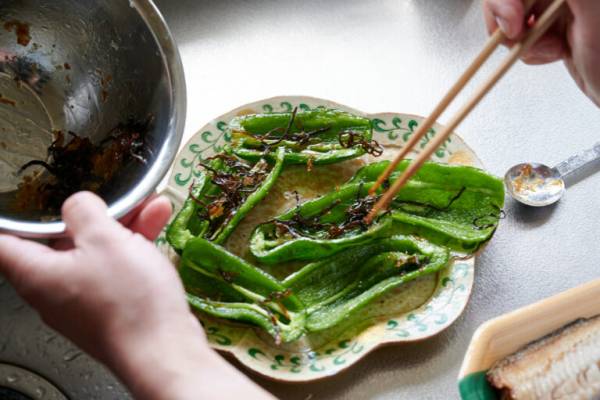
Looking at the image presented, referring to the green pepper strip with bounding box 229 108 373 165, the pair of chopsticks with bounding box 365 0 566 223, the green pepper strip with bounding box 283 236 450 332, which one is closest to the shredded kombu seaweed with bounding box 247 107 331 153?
the green pepper strip with bounding box 229 108 373 165

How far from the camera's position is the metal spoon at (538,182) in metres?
2.37

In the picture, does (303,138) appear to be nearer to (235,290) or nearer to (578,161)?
(235,290)

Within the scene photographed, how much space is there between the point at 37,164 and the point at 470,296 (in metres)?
1.39

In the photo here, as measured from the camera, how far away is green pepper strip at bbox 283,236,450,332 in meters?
2.03

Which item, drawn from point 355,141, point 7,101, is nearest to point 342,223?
point 355,141

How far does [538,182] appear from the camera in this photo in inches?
95.0

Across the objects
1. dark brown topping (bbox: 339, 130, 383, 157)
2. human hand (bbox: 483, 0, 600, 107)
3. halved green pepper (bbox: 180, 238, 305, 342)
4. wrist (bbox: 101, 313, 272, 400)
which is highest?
human hand (bbox: 483, 0, 600, 107)

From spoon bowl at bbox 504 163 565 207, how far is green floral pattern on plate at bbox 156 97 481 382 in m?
0.20

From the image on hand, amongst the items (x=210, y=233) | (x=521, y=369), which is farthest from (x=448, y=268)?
(x=210, y=233)

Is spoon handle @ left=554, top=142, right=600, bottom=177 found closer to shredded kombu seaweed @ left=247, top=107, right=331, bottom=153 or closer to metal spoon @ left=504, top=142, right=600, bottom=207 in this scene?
metal spoon @ left=504, top=142, right=600, bottom=207

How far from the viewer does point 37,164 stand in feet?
6.51

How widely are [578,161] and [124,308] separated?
182 centimetres

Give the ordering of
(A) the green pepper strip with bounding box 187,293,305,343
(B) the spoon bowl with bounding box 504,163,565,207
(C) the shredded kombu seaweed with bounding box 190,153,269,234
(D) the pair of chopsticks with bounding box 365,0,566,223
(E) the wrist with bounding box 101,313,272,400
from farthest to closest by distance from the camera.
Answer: (B) the spoon bowl with bounding box 504,163,565,207 → (C) the shredded kombu seaweed with bounding box 190,153,269,234 → (A) the green pepper strip with bounding box 187,293,305,343 → (D) the pair of chopsticks with bounding box 365,0,566,223 → (E) the wrist with bounding box 101,313,272,400

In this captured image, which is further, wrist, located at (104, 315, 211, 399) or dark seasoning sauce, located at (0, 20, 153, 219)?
dark seasoning sauce, located at (0, 20, 153, 219)
